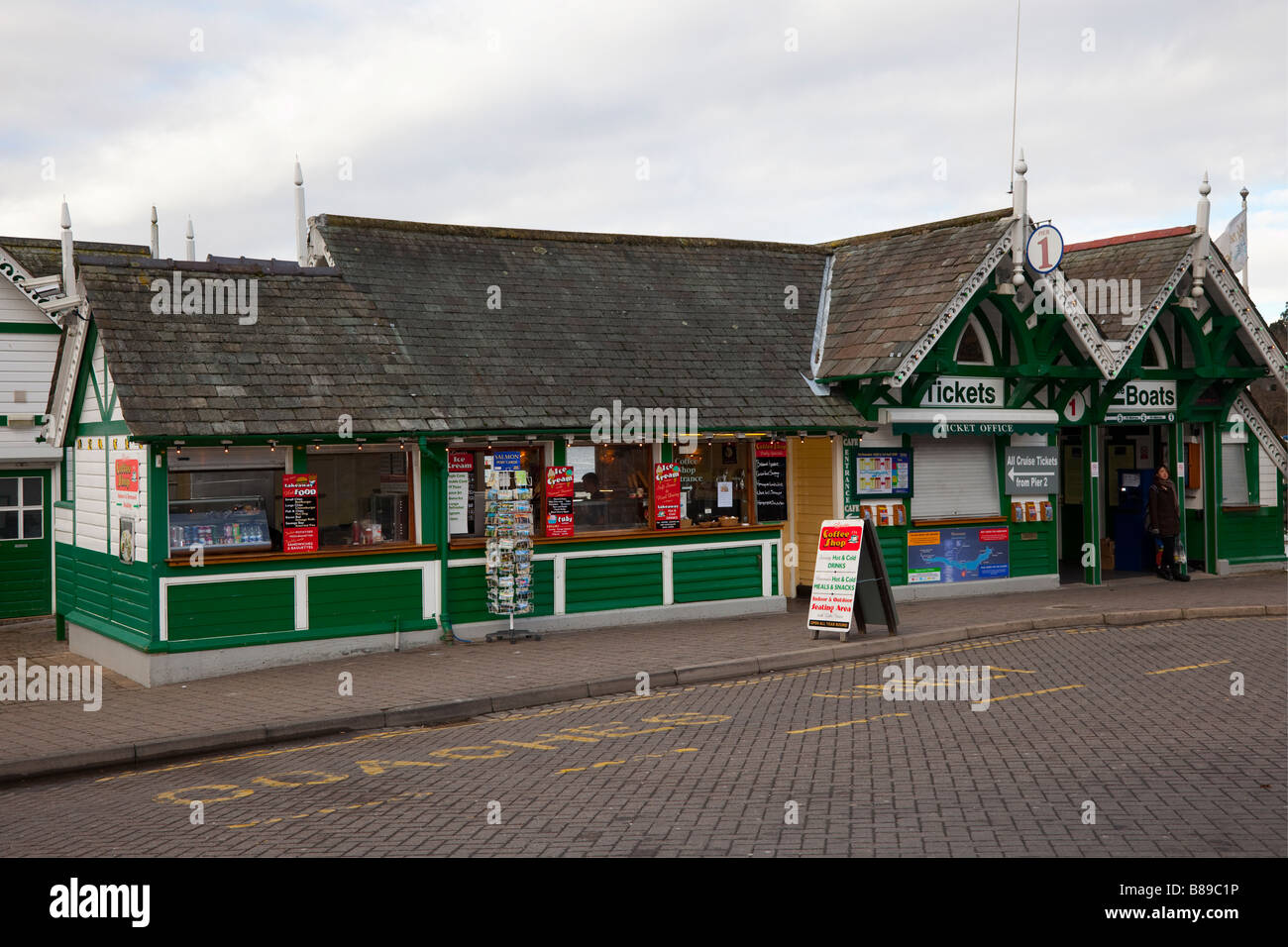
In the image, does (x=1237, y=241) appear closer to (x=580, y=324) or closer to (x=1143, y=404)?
(x=1143, y=404)

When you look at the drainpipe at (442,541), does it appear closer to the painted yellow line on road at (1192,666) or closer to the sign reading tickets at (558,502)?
the sign reading tickets at (558,502)

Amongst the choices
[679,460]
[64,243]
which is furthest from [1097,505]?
[64,243]

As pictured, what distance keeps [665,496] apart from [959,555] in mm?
5325

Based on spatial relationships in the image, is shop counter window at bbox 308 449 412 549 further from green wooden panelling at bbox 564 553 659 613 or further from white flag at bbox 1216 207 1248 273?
white flag at bbox 1216 207 1248 273

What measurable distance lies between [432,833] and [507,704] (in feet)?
15.1

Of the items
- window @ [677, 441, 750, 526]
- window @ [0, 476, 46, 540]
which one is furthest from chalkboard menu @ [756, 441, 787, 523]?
window @ [0, 476, 46, 540]

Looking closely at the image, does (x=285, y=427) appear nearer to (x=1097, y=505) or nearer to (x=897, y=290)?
(x=897, y=290)

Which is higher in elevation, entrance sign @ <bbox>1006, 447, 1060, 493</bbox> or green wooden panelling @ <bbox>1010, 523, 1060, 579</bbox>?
entrance sign @ <bbox>1006, 447, 1060, 493</bbox>

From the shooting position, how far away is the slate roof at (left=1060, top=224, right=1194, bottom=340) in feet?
68.1

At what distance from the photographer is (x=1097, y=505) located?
20969 millimetres

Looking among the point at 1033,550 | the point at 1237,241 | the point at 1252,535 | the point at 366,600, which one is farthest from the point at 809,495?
the point at 1237,241

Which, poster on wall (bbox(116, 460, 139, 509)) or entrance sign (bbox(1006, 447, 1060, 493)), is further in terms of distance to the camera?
entrance sign (bbox(1006, 447, 1060, 493))

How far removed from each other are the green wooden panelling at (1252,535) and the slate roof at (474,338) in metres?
8.94

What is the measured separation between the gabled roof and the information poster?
21.5 inches
